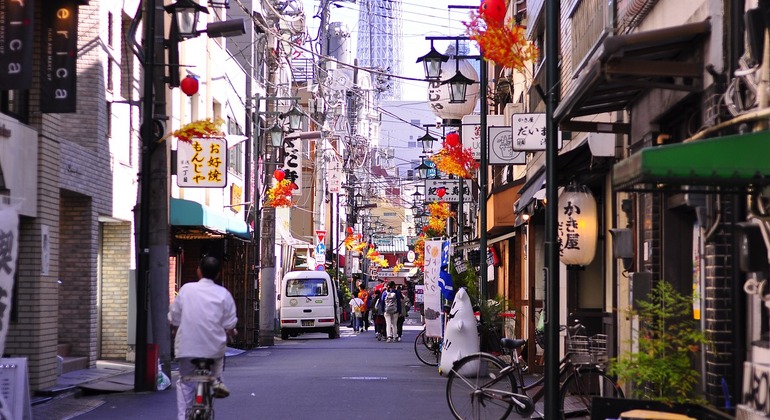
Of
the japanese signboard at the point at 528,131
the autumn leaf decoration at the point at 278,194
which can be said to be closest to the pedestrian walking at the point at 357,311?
the autumn leaf decoration at the point at 278,194

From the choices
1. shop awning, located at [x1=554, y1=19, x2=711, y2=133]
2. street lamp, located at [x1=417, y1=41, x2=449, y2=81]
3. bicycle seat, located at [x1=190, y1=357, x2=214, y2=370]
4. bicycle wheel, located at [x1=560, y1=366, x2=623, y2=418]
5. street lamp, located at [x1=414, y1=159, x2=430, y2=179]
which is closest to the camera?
shop awning, located at [x1=554, y1=19, x2=711, y2=133]

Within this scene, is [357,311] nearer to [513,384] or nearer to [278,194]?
[278,194]

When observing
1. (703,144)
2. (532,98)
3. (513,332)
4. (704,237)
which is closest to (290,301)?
(513,332)

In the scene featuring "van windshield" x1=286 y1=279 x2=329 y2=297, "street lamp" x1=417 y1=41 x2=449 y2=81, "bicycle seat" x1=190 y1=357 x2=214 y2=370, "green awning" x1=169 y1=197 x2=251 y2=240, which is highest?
"street lamp" x1=417 y1=41 x2=449 y2=81

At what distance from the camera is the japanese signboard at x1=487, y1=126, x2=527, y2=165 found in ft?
84.1

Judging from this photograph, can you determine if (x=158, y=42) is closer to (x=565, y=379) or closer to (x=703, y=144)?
(x=565, y=379)

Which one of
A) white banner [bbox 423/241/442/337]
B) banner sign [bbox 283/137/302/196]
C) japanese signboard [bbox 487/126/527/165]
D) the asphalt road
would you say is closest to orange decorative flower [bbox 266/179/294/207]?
white banner [bbox 423/241/442/337]

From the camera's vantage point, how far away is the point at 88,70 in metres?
23.8

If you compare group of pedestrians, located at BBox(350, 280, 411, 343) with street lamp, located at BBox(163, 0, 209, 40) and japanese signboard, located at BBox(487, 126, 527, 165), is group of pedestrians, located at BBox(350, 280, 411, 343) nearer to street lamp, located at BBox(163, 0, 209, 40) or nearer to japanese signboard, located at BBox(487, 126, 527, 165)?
japanese signboard, located at BBox(487, 126, 527, 165)

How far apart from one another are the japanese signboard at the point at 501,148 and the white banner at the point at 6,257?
52.1ft

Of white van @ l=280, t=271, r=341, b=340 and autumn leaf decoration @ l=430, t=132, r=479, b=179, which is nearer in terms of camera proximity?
autumn leaf decoration @ l=430, t=132, r=479, b=179

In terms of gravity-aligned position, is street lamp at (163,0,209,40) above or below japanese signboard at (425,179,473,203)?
above

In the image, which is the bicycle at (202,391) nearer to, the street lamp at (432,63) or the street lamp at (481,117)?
the street lamp at (481,117)

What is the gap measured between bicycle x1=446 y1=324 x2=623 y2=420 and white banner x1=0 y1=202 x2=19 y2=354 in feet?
18.2
